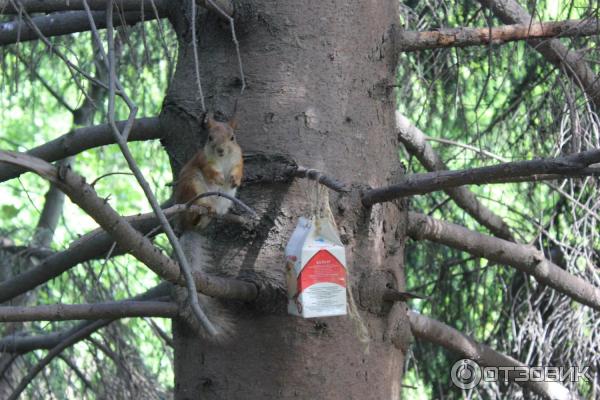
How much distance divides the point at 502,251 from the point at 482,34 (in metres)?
0.53

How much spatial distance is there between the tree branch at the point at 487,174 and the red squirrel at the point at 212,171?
1.01ft

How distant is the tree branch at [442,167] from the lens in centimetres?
241

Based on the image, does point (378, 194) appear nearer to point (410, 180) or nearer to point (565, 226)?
point (410, 180)

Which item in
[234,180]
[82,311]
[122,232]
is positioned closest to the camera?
[122,232]

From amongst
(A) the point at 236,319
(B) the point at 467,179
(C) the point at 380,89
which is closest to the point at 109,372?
(A) the point at 236,319

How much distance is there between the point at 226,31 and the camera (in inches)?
73.8

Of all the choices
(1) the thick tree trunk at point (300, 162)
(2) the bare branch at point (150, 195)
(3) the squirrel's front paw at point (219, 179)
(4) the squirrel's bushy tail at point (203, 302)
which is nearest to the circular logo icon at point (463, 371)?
(1) the thick tree trunk at point (300, 162)

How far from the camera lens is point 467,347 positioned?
2.24 metres

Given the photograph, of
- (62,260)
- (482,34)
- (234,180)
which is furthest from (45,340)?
(482,34)

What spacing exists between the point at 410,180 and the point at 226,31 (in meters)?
0.53

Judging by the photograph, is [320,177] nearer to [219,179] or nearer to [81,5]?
[219,179]

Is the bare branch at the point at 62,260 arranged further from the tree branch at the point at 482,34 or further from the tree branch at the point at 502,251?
the tree branch at the point at 482,34

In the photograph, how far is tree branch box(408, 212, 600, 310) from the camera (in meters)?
2.06

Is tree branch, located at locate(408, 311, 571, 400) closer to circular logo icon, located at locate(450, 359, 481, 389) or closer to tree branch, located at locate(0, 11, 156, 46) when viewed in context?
circular logo icon, located at locate(450, 359, 481, 389)
